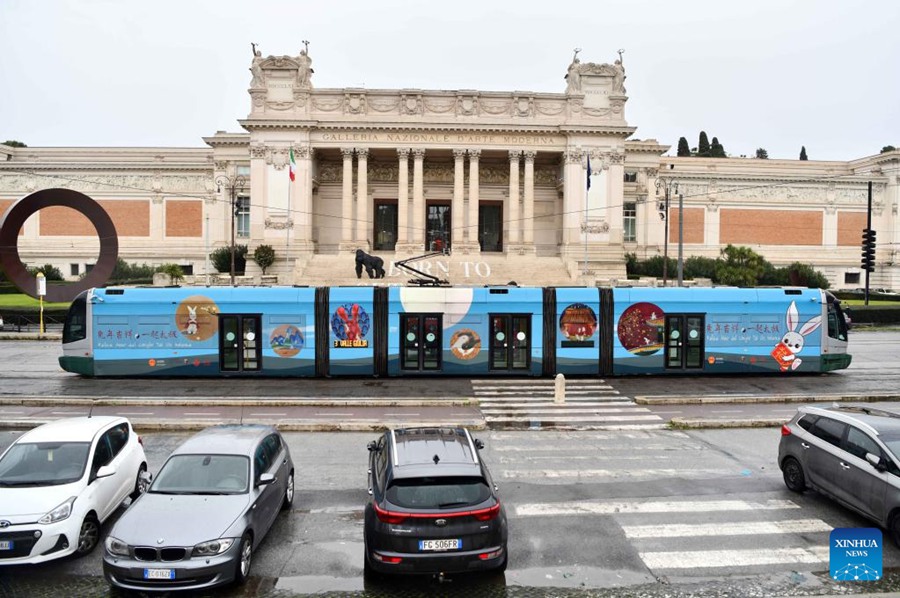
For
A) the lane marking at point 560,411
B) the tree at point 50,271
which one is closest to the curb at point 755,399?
the lane marking at point 560,411

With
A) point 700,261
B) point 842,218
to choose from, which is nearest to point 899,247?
point 842,218

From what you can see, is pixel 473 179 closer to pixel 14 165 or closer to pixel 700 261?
pixel 700 261

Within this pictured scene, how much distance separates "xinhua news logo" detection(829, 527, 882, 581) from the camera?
27.3 ft

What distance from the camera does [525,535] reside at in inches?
442

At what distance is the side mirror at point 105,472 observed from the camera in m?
10.9

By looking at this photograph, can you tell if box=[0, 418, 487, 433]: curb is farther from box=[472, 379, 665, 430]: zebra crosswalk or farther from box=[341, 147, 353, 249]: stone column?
box=[341, 147, 353, 249]: stone column

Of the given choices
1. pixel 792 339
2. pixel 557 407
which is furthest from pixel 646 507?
pixel 792 339

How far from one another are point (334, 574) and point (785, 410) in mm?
16056

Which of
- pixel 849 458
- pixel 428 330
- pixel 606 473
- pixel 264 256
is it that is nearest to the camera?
pixel 849 458

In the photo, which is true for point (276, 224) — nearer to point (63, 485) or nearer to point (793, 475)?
point (63, 485)

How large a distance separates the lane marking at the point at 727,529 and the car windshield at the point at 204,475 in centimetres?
619

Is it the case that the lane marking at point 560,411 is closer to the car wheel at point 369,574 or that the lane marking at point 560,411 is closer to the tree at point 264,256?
the car wheel at point 369,574

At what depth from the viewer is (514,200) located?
61344 millimetres

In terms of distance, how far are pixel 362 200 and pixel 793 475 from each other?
167 ft
